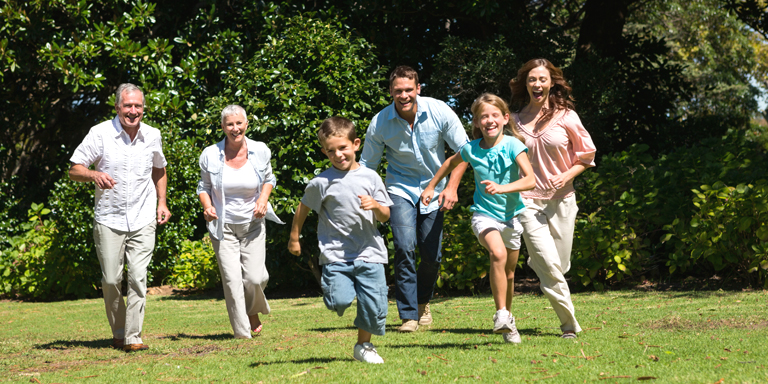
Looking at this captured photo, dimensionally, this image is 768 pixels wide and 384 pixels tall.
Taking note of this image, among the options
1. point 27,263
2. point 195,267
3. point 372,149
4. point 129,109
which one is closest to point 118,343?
point 129,109

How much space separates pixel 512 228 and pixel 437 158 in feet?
3.64

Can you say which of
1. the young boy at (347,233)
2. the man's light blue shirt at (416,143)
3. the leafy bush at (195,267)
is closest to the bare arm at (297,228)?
the young boy at (347,233)

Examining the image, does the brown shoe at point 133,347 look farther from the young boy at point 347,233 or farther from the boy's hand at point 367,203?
the boy's hand at point 367,203

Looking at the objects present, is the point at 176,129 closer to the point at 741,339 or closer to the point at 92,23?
the point at 92,23

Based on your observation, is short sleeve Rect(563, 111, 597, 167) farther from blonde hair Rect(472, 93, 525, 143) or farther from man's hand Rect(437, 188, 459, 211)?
man's hand Rect(437, 188, 459, 211)

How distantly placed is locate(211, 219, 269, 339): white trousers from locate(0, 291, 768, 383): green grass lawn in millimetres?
223

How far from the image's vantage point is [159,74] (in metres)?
9.85

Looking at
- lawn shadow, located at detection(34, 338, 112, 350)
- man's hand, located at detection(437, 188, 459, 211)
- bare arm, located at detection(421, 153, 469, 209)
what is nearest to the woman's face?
bare arm, located at detection(421, 153, 469, 209)

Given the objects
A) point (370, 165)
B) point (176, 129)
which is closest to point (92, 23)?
point (176, 129)

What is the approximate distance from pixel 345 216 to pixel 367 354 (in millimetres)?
832

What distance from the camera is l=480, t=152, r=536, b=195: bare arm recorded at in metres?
4.23

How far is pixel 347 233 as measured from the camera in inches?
159

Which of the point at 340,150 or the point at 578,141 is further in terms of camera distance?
the point at 578,141

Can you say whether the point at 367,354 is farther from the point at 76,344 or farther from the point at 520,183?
the point at 76,344
